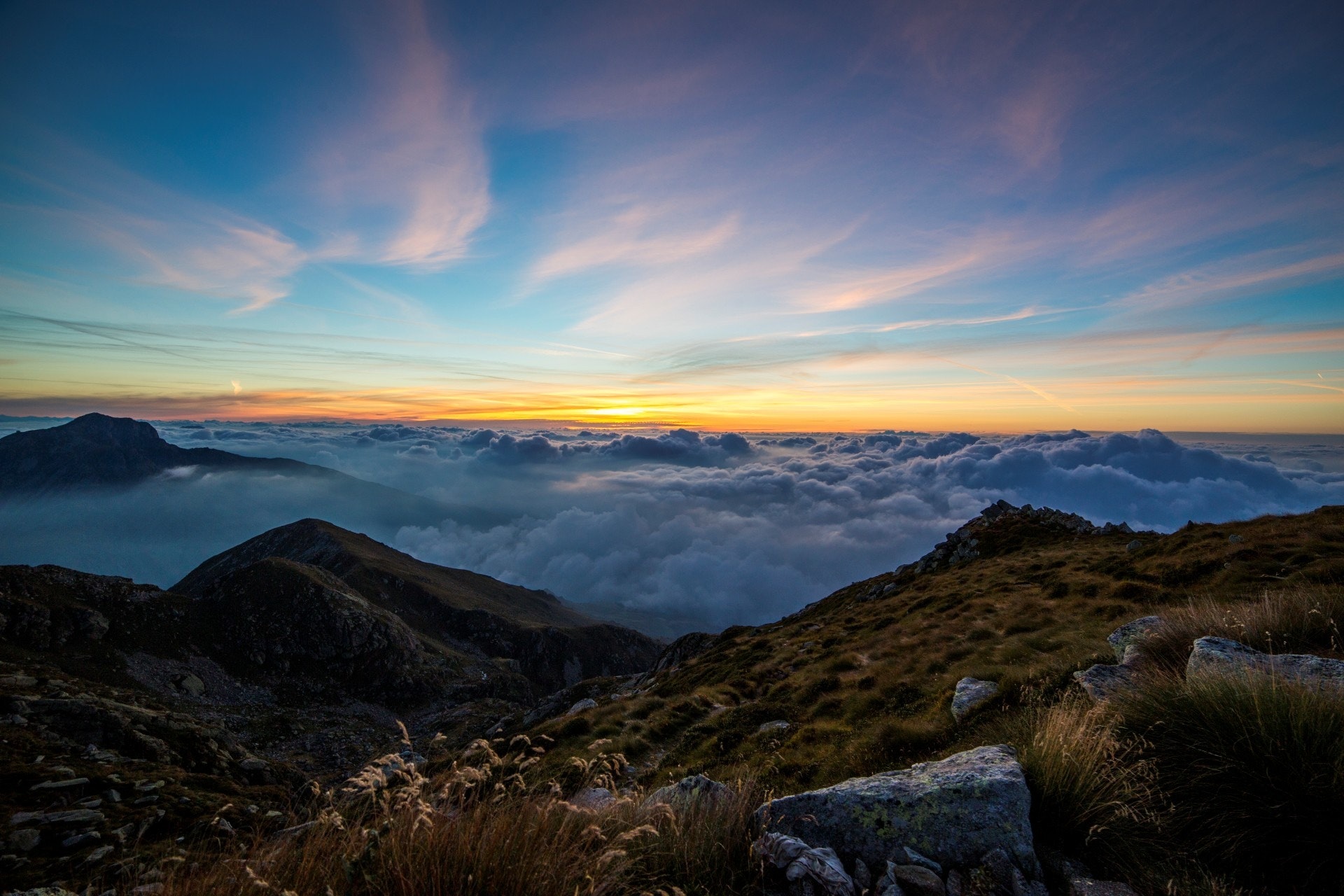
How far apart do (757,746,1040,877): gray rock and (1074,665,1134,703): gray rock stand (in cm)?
329

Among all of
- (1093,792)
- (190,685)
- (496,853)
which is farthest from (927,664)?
(190,685)

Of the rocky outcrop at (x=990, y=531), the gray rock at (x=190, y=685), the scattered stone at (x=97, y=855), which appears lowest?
the gray rock at (x=190, y=685)

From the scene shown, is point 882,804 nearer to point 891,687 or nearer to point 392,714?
point 891,687

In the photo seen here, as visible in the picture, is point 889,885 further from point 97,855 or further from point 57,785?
point 57,785

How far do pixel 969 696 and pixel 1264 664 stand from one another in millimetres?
5243

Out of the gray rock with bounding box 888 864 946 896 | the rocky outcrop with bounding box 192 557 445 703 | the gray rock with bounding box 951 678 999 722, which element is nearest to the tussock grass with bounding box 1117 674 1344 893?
the gray rock with bounding box 888 864 946 896

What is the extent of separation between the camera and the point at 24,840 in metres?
8.49

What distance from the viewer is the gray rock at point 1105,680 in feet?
25.9

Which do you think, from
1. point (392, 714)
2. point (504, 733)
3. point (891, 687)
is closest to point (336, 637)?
point (392, 714)

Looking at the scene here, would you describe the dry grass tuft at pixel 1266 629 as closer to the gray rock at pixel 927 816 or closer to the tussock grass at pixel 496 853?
the gray rock at pixel 927 816

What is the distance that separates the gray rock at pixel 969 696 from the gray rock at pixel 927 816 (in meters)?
4.86

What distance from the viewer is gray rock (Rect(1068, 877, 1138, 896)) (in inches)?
176

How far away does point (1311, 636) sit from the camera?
8.59m

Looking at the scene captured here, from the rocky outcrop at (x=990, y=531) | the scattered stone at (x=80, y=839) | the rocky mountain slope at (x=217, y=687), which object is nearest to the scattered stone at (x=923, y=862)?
the rocky mountain slope at (x=217, y=687)
